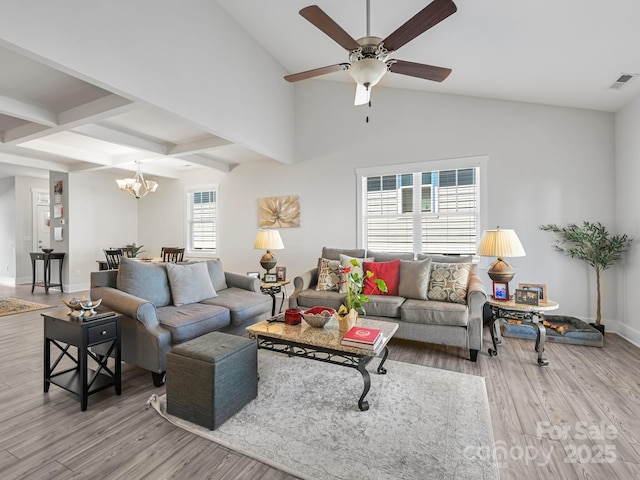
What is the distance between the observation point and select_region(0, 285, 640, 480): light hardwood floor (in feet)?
5.30

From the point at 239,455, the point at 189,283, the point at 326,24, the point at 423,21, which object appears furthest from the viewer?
the point at 189,283

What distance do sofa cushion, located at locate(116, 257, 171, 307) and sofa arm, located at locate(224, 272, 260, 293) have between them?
→ 3.08ft

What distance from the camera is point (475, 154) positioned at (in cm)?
433

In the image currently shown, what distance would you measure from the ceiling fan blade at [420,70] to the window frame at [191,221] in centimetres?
489

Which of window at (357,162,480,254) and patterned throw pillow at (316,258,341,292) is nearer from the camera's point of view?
patterned throw pillow at (316,258,341,292)

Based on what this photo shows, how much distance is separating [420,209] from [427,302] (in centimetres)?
186

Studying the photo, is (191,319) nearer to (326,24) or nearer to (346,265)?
(346,265)

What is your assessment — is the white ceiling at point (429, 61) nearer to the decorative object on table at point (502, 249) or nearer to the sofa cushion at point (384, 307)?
the decorative object on table at point (502, 249)

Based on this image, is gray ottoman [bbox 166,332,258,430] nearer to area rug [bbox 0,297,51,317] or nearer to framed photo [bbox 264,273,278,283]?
framed photo [bbox 264,273,278,283]

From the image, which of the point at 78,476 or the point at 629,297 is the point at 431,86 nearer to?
the point at 629,297

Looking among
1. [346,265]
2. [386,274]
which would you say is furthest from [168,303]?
[386,274]

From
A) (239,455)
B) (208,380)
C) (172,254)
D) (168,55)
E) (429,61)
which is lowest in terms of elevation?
(239,455)

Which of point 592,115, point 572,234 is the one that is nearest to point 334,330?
point 572,234

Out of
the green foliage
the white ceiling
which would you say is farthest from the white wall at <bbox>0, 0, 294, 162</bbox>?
the green foliage
